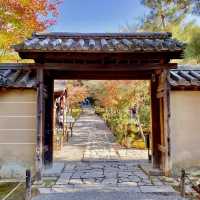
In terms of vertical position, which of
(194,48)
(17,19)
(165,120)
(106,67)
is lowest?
(165,120)

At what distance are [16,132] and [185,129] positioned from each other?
16.6 ft

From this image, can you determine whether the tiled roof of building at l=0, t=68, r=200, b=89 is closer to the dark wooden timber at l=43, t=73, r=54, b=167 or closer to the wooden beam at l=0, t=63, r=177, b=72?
the wooden beam at l=0, t=63, r=177, b=72

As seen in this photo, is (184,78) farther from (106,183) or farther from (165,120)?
(106,183)

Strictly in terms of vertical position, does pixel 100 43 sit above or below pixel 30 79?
above

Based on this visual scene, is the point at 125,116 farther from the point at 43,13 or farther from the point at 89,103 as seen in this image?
the point at 89,103

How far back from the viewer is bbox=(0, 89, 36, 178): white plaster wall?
866 centimetres

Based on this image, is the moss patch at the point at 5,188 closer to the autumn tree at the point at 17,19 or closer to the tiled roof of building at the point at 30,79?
the tiled roof of building at the point at 30,79

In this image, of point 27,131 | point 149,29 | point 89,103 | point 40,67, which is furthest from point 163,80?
point 89,103

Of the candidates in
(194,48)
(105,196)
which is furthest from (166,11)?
(105,196)

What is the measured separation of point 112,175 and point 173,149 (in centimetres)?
199

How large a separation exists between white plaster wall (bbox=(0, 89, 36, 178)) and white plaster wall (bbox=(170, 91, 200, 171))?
4.19m

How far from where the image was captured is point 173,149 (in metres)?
8.84

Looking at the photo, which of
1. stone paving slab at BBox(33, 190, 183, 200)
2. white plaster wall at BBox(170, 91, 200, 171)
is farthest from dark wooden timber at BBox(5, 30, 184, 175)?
stone paving slab at BBox(33, 190, 183, 200)

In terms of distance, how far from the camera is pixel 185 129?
8930mm
